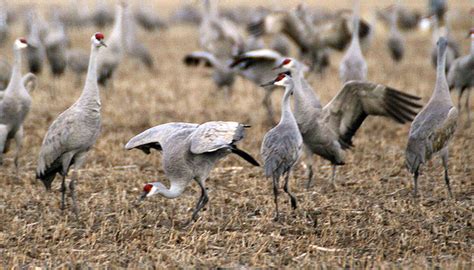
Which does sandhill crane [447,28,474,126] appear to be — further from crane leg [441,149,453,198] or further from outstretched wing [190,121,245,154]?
outstretched wing [190,121,245,154]

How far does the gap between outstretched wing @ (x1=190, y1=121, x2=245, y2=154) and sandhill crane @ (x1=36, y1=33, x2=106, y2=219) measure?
71 cm

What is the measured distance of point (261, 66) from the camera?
9250 millimetres

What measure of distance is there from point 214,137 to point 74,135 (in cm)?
94

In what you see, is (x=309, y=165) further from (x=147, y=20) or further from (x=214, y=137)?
(x=147, y=20)

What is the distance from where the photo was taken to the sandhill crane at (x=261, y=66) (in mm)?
8852

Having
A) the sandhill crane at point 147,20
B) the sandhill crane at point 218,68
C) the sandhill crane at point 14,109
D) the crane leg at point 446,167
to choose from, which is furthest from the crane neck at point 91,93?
the sandhill crane at point 147,20

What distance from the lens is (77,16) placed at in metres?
23.0

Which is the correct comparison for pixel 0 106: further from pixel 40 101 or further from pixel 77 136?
pixel 40 101

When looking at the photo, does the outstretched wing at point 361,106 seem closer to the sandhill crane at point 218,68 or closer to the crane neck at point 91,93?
the crane neck at point 91,93

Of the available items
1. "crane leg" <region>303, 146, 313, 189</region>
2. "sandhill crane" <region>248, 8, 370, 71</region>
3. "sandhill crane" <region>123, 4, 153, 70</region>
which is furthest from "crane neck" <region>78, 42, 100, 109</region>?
"sandhill crane" <region>123, 4, 153, 70</region>

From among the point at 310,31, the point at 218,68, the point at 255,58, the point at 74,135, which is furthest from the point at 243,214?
the point at 310,31

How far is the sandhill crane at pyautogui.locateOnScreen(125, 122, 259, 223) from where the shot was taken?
4.98 m

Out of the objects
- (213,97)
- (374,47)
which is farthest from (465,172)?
(374,47)

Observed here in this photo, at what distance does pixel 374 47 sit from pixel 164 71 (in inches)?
256
